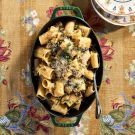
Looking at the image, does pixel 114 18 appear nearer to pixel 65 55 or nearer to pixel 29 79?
pixel 65 55

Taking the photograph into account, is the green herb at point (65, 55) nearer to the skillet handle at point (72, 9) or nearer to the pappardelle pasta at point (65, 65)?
the pappardelle pasta at point (65, 65)

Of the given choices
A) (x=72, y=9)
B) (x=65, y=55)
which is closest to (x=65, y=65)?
(x=65, y=55)

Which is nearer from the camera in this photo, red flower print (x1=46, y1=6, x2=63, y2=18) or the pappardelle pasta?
the pappardelle pasta

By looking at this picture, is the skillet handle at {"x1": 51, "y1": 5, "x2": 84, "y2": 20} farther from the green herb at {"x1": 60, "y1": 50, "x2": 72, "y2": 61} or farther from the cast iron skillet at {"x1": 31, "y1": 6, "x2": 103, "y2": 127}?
the green herb at {"x1": 60, "y1": 50, "x2": 72, "y2": 61}

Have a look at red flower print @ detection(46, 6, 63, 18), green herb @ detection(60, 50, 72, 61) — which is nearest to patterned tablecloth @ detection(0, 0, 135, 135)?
red flower print @ detection(46, 6, 63, 18)

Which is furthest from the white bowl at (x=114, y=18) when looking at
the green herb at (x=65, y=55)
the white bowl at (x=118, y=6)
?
the green herb at (x=65, y=55)
